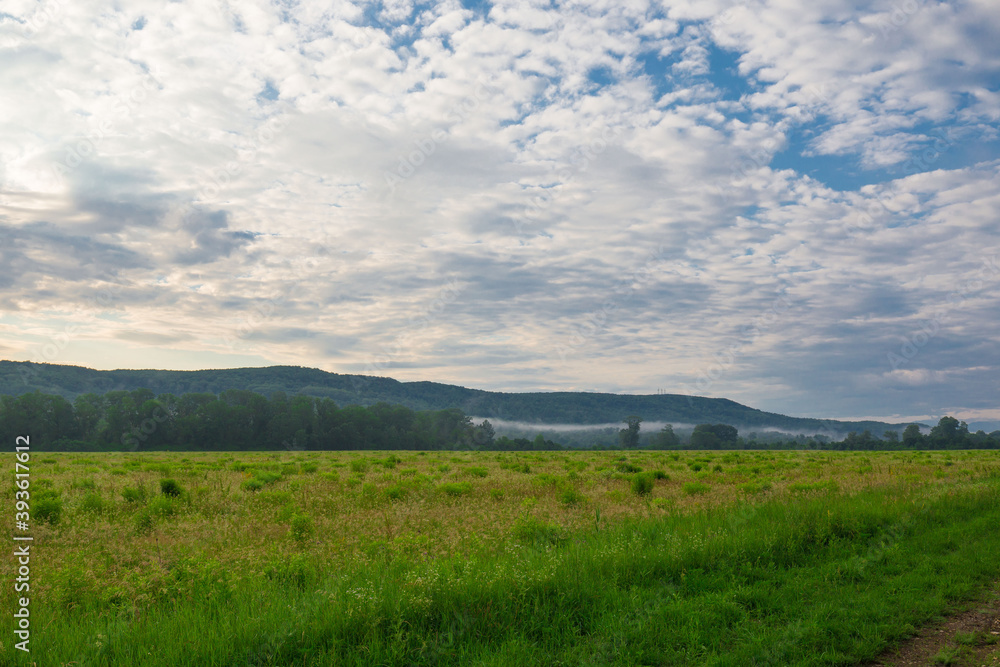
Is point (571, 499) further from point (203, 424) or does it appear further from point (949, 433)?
point (949, 433)

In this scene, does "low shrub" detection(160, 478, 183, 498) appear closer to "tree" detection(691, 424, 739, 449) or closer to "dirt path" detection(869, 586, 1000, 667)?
"dirt path" detection(869, 586, 1000, 667)

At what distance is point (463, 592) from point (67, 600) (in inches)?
204

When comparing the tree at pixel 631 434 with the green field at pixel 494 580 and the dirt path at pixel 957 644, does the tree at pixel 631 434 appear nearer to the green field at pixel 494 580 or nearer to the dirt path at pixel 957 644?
the green field at pixel 494 580

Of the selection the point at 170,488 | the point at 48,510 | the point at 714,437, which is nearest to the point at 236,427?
the point at 170,488

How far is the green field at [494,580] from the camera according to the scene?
570 centimetres

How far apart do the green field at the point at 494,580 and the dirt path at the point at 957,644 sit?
0.18 meters

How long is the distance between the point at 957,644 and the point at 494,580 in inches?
211

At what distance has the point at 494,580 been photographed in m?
6.93

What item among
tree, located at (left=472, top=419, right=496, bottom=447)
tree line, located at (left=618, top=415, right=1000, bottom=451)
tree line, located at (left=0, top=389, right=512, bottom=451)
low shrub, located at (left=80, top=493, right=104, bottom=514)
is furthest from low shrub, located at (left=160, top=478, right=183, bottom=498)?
tree line, located at (left=618, top=415, right=1000, bottom=451)

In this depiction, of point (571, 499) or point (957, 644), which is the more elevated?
point (957, 644)

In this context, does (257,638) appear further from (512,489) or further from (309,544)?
(512,489)

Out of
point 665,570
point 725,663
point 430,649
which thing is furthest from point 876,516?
point 430,649

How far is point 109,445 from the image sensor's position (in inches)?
3836

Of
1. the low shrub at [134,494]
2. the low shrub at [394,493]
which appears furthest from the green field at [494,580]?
the low shrub at [394,493]
